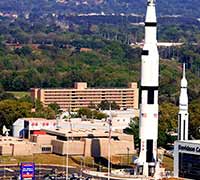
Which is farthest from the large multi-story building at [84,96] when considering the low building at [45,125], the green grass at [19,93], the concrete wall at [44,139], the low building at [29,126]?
the concrete wall at [44,139]

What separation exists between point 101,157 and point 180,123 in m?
10.9

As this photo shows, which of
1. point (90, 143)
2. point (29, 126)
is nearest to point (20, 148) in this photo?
point (90, 143)

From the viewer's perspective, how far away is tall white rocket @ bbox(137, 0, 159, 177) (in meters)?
87.8

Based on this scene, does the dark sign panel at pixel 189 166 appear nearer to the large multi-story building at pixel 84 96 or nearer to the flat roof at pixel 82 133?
the flat roof at pixel 82 133

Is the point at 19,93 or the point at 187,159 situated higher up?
the point at 19,93

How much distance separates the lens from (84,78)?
169375mm

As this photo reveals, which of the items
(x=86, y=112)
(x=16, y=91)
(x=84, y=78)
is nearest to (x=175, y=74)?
(x=84, y=78)

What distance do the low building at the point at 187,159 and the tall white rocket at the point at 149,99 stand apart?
182 centimetres

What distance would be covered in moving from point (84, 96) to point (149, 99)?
62.0m

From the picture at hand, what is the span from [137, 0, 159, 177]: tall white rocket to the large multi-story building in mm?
57963

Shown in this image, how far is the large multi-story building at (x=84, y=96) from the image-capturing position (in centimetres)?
14788

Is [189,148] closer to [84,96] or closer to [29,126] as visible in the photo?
[29,126]

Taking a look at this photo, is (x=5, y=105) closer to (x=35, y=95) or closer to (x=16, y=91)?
(x=35, y=95)

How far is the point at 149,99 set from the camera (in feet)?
288
